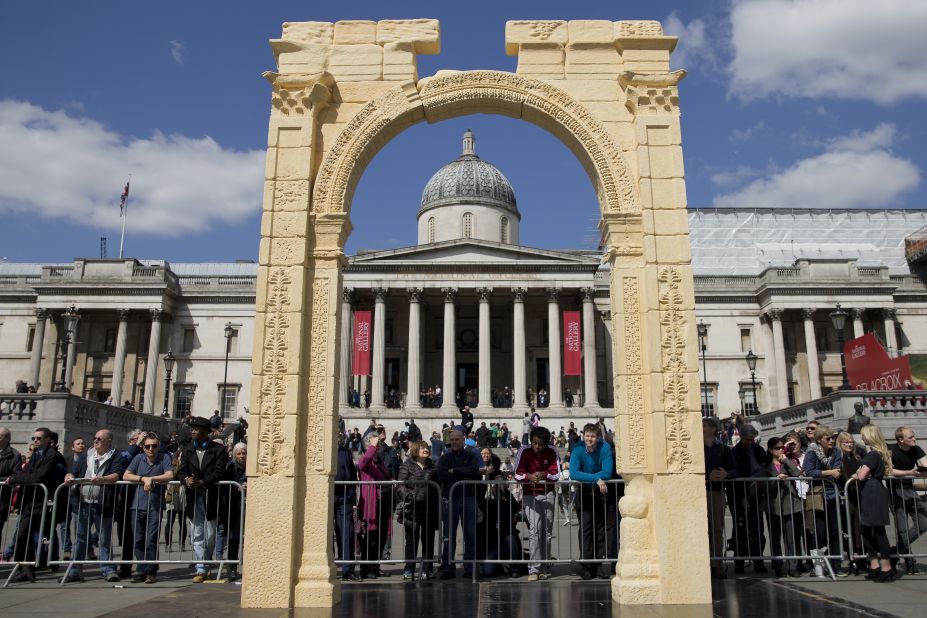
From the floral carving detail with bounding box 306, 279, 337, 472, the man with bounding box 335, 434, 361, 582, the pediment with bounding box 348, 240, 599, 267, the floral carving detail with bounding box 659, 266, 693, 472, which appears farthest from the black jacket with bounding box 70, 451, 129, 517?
the pediment with bounding box 348, 240, 599, 267

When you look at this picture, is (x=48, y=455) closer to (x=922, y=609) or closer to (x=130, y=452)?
(x=130, y=452)

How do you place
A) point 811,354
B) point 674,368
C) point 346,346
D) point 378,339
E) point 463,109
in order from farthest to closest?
1. point 811,354
2. point 346,346
3. point 378,339
4. point 463,109
5. point 674,368

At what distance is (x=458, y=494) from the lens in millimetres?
9891

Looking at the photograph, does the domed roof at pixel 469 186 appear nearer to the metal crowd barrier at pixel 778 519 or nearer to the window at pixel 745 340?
the window at pixel 745 340

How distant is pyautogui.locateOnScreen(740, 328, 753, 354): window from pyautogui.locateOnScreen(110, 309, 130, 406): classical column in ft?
141

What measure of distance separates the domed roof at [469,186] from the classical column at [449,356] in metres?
9.70

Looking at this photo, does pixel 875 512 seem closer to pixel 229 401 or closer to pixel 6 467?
pixel 6 467

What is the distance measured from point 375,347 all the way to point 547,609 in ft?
126

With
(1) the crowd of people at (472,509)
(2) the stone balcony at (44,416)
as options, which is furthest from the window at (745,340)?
(1) the crowd of people at (472,509)

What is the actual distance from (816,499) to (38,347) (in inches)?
2007

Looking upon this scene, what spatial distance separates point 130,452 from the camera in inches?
410

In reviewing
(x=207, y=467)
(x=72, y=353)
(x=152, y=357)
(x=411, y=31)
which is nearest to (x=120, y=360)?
(x=152, y=357)

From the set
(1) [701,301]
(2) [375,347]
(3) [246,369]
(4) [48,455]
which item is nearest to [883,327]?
(1) [701,301]

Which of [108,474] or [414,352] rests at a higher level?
[414,352]
